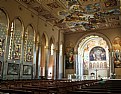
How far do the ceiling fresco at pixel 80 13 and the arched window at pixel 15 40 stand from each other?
2.92 metres

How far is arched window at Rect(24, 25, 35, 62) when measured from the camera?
63.8ft

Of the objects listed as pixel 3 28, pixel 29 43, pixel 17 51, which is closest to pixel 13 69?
pixel 17 51

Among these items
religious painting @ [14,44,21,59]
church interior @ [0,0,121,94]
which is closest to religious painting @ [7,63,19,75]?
church interior @ [0,0,121,94]

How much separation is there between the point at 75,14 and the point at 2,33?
11003 millimetres

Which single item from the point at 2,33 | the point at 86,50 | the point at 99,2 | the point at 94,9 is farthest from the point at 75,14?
the point at 86,50

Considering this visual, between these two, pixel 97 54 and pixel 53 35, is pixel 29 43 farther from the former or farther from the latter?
pixel 97 54

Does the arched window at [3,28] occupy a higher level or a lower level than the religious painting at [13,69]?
higher

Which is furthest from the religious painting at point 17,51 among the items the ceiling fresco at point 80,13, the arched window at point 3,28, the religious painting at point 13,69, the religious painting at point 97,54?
the religious painting at point 97,54

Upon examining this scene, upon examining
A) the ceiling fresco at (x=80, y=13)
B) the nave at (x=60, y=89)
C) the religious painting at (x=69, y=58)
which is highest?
the ceiling fresco at (x=80, y=13)

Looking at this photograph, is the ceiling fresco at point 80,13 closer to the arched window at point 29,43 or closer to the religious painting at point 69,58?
the arched window at point 29,43

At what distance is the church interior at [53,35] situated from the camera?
16.5m

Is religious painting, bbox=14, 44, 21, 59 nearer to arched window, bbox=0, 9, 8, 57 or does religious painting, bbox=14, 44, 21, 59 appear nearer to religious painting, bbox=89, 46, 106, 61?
arched window, bbox=0, 9, 8, 57

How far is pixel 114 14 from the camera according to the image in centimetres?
2209

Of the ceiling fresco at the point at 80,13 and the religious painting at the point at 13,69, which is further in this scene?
the ceiling fresco at the point at 80,13
